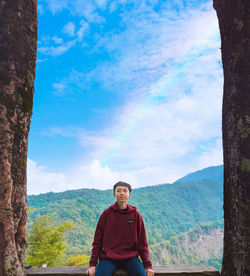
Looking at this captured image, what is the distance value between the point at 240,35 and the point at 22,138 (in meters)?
2.29

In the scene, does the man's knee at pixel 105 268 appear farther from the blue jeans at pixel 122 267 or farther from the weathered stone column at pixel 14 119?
the weathered stone column at pixel 14 119

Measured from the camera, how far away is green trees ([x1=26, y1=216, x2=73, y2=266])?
1925cm

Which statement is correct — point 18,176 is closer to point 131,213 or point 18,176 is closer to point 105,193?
point 131,213

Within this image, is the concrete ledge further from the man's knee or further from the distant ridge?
the distant ridge

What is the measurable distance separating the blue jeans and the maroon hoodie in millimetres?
49

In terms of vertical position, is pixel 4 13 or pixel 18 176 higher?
pixel 4 13

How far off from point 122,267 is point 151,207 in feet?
264

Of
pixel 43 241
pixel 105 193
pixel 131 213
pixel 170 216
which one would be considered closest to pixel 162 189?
pixel 170 216

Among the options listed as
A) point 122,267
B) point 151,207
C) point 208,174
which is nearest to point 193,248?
point 151,207

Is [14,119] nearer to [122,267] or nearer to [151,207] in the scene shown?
[122,267]

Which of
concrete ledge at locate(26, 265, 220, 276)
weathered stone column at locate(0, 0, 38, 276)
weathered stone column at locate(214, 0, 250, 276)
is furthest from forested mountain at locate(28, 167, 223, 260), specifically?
Result: weathered stone column at locate(214, 0, 250, 276)

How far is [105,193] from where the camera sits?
74.6 meters

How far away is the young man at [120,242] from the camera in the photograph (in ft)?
7.91

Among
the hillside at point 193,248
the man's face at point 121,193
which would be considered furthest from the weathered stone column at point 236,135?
the hillside at point 193,248
